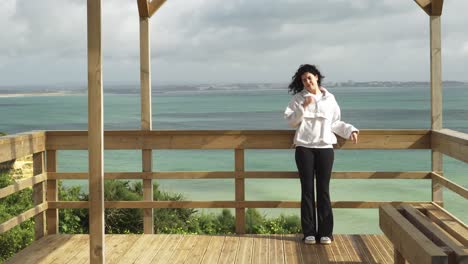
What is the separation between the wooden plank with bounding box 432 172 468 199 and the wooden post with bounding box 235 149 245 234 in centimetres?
154

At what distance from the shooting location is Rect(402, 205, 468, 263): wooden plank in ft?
9.64

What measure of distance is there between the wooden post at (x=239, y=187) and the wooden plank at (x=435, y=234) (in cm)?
171

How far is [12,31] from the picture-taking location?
61219mm

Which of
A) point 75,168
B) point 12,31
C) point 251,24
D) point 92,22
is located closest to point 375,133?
point 92,22

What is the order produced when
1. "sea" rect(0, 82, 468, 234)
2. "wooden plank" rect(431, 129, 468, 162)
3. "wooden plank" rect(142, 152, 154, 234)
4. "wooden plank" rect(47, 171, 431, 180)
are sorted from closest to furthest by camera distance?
"wooden plank" rect(431, 129, 468, 162) < "wooden plank" rect(47, 171, 431, 180) < "wooden plank" rect(142, 152, 154, 234) < "sea" rect(0, 82, 468, 234)

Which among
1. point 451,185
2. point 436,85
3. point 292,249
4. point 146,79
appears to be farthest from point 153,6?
point 451,185

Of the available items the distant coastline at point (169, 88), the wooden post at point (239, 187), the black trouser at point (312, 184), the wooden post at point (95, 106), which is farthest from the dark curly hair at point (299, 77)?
the distant coastline at point (169, 88)

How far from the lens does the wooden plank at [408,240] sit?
2.88 m

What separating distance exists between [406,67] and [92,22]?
184 ft

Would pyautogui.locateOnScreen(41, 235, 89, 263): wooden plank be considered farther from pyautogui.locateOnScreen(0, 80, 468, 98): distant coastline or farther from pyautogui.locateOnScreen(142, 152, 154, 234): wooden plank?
pyautogui.locateOnScreen(0, 80, 468, 98): distant coastline

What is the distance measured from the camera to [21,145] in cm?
508

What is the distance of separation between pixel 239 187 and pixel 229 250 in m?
0.71

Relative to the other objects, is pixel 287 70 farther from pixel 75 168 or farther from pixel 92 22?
pixel 92 22

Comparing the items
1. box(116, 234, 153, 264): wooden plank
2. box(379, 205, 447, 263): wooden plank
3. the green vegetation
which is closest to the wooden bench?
box(379, 205, 447, 263): wooden plank
